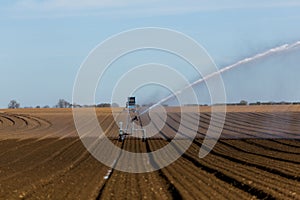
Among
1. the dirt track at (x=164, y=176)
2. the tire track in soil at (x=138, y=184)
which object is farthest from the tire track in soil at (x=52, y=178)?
the tire track in soil at (x=138, y=184)

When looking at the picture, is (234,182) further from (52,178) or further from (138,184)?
(52,178)

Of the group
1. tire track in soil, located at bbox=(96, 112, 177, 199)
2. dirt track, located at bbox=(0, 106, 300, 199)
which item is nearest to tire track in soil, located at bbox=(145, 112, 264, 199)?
dirt track, located at bbox=(0, 106, 300, 199)

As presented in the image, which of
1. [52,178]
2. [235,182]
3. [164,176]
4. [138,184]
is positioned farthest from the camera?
[52,178]

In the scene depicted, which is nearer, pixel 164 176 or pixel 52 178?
pixel 164 176

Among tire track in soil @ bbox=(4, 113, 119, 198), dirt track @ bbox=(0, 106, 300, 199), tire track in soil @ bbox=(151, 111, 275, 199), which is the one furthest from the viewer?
tire track in soil @ bbox=(4, 113, 119, 198)

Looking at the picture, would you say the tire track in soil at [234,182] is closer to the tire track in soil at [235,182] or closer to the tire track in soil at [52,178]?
the tire track in soil at [235,182]

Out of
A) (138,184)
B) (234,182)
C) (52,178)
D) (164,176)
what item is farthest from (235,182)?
(52,178)

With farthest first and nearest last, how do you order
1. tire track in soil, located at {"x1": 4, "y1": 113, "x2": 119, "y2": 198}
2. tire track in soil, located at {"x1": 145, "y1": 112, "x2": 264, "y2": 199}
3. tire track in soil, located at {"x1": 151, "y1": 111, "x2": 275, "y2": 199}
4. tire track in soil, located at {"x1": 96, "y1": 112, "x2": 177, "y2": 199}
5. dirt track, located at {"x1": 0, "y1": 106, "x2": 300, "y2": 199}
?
tire track in soil, located at {"x1": 4, "y1": 113, "x2": 119, "y2": 198}, dirt track, located at {"x1": 0, "y1": 106, "x2": 300, "y2": 199}, tire track in soil, located at {"x1": 96, "y1": 112, "x2": 177, "y2": 199}, tire track in soil, located at {"x1": 145, "y1": 112, "x2": 264, "y2": 199}, tire track in soil, located at {"x1": 151, "y1": 111, "x2": 275, "y2": 199}

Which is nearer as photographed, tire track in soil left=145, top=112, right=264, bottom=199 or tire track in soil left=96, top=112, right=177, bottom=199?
tire track in soil left=145, top=112, right=264, bottom=199

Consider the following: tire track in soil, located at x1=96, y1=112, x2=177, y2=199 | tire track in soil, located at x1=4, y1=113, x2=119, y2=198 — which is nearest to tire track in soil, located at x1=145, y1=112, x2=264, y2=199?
tire track in soil, located at x1=96, y1=112, x2=177, y2=199

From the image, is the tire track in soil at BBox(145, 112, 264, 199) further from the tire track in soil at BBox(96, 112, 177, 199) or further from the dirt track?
the tire track in soil at BBox(96, 112, 177, 199)

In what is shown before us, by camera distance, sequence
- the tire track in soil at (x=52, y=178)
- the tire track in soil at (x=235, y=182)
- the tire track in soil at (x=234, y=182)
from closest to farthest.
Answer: the tire track in soil at (x=235, y=182) → the tire track in soil at (x=234, y=182) → the tire track in soil at (x=52, y=178)

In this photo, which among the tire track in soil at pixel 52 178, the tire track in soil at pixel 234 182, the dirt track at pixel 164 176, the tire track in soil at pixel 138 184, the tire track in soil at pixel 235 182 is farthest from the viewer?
the tire track in soil at pixel 52 178

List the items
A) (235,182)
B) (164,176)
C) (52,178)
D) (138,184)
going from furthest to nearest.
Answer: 1. (52,178)
2. (164,176)
3. (138,184)
4. (235,182)
